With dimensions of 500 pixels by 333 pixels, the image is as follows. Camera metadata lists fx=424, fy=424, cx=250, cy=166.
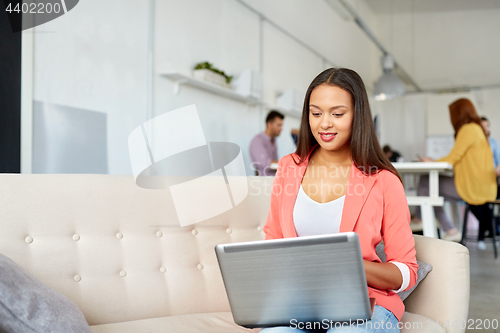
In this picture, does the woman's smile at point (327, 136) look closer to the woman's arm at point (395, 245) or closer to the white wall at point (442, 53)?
the woman's arm at point (395, 245)

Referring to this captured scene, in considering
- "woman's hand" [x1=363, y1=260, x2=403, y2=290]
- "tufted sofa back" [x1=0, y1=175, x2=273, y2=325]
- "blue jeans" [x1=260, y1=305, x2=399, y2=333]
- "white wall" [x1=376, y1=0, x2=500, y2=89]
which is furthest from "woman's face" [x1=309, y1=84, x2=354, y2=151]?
"white wall" [x1=376, y1=0, x2=500, y2=89]

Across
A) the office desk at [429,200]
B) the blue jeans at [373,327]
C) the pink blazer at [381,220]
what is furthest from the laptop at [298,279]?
the office desk at [429,200]

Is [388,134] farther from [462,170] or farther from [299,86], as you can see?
[462,170]

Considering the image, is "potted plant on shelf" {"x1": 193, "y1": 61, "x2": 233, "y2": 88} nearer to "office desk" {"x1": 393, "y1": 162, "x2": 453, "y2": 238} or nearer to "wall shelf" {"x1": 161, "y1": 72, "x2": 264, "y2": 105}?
"wall shelf" {"x1": 161, "y1": 72, "x2": 264, "y2": 105}

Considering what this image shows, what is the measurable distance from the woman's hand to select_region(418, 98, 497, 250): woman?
324 centimetres

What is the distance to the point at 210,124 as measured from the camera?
4230mm

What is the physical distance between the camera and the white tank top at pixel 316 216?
115 centimetres

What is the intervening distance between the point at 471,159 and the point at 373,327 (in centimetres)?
337

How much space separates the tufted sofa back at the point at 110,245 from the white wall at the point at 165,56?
1.41 meters

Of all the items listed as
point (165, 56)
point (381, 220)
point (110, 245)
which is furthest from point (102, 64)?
point (381, 220)

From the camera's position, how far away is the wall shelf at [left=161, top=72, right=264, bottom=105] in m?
3.58

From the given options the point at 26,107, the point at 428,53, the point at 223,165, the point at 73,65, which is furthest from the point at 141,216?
the point at 428,53

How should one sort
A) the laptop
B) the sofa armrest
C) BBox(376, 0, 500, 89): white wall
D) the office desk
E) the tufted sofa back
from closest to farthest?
1. the laptop
2. the sofa armrest
3. the tufted sofa back
4. the office desk
5. BBox(376, 0, 500, 89): white wall

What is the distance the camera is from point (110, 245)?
1.41 m
